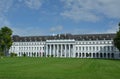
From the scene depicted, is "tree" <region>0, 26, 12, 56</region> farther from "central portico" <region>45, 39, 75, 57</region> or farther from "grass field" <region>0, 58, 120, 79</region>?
"grass field" <region>0, 58, 120, 79</region>

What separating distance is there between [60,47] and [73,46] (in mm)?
8086

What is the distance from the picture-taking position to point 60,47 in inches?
6885

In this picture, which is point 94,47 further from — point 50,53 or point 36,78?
point 36,78

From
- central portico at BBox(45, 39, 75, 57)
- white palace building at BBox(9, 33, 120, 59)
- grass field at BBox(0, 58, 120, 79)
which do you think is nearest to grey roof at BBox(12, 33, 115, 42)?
white palace building at BBox(9, 33, 120, 59)

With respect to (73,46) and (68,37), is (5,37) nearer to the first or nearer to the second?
(73,46)

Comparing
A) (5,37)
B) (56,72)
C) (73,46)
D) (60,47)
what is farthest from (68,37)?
(56,72)

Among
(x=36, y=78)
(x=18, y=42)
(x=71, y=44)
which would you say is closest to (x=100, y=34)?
(x=71, y=44)

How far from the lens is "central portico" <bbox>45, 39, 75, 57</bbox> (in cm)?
17138

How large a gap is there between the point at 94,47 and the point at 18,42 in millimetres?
49514

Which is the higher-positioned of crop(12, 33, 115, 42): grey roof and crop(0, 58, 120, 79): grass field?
crop(12, 33, 115, 42): grey roof

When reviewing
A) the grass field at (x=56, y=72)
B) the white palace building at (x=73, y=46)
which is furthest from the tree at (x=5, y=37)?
the grass field at (x=56, y=72)

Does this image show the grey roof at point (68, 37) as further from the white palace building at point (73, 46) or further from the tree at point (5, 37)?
the tree at point (5, 37)

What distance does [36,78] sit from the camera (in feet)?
72.6

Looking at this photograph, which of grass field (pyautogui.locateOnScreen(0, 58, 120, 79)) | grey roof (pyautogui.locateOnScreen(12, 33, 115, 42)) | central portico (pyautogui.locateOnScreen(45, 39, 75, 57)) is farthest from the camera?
central portico (pyautogui.locateOnScreen(45, 39, 75, 57))
